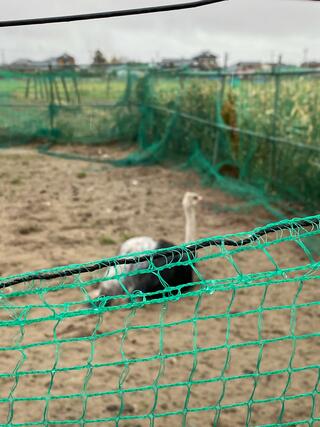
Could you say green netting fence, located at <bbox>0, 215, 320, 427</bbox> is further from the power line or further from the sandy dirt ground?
the power line

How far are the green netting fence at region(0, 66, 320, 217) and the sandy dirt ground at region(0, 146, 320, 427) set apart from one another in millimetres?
632

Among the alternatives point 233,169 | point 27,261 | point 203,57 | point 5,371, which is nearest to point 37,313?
point 5,371

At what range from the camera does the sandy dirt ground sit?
3719mm

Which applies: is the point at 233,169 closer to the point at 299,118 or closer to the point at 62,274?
the point at 299,118

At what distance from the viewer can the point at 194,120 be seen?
11.8 metres

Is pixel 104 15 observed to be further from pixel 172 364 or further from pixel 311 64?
pixel 311 64

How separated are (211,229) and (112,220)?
1384 millimetres

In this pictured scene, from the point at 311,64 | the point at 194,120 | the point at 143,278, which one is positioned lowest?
the point at 143,278

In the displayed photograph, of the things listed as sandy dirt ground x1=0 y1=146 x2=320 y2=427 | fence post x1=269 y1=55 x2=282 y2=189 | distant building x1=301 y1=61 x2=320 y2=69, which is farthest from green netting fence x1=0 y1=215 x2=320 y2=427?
distant building x1=301 y1=61 x2=320 y2=69

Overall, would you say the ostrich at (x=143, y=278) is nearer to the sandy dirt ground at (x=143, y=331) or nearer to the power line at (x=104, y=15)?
the sandy dirt ground at (x=143, y=331)

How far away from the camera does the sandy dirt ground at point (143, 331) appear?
3.72 metres

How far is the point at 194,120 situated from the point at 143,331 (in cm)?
751

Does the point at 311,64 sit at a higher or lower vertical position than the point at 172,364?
higher

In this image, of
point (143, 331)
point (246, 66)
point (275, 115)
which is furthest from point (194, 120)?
point (143, 331)
